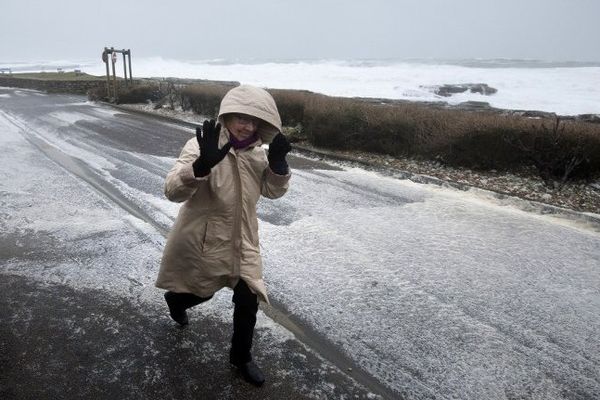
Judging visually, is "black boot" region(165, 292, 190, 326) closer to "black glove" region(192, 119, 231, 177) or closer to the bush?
"black glove" region(192, 119, 231, 177)

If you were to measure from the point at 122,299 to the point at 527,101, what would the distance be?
96.9 feet

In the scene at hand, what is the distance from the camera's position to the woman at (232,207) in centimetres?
248

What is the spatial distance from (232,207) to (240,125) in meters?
0.48

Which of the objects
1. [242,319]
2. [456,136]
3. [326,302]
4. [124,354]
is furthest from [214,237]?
[456,136]

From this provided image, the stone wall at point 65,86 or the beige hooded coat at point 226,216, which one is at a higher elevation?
the stone wall at point 65,86

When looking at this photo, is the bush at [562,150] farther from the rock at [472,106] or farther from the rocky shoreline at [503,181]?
the rock at [472,106]

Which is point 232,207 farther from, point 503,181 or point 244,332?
point 503,181

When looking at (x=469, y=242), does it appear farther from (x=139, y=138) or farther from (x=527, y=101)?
(x=527, y=101)

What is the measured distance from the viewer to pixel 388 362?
3.13 meters

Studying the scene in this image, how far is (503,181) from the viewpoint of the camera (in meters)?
7.82

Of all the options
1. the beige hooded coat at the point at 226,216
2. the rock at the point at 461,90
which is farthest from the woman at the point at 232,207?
the rock at the point at 461,90

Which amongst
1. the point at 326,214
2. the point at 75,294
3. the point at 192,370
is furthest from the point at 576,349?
the point at 75,294

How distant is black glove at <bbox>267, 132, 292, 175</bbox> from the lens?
99.4 inches

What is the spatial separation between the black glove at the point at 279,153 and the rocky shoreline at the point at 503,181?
571 cm
